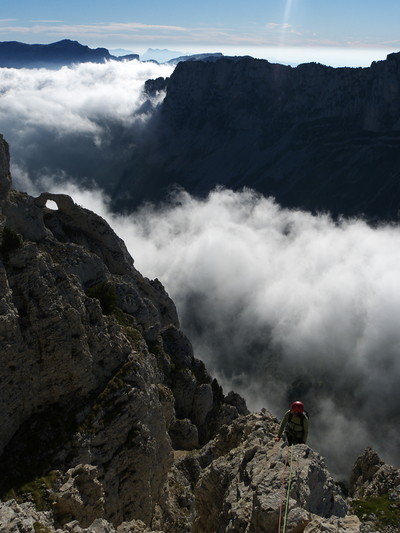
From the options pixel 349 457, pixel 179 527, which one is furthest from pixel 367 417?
pixel 179 527

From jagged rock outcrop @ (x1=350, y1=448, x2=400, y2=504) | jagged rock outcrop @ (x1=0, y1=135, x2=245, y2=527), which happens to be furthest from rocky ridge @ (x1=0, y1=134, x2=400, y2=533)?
jagged rock outcrop @ (x1=350, y1=448, x2=400, y2=504)

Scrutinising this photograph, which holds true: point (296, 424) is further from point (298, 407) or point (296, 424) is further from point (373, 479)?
point (373, 479)

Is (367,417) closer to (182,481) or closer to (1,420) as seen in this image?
(182,481)

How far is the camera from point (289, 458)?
24.8 metres

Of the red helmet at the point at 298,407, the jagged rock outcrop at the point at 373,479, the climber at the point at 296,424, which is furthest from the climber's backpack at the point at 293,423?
the jagged rock outcrop at the point at 373,479

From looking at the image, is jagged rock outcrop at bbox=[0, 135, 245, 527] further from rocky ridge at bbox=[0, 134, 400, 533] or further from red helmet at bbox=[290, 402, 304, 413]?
red helmet at bbox=[290, 402, 304, 413]

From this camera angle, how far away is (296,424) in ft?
85.2

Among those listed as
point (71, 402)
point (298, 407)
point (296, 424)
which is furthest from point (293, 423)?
point (71, 402)

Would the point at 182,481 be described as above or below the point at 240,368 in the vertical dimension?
below

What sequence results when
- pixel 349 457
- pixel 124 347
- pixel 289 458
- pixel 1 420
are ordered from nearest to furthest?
pixel 289 458 < pixel 1 420 < pixel 124 347 < pixel 349 457

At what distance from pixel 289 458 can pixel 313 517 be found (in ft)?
18.5

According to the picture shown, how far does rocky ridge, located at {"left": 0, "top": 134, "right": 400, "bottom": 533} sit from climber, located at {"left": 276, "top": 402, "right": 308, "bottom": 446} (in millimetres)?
969

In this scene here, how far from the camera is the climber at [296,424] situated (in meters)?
25.6

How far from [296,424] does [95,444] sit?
1406 centimetres
